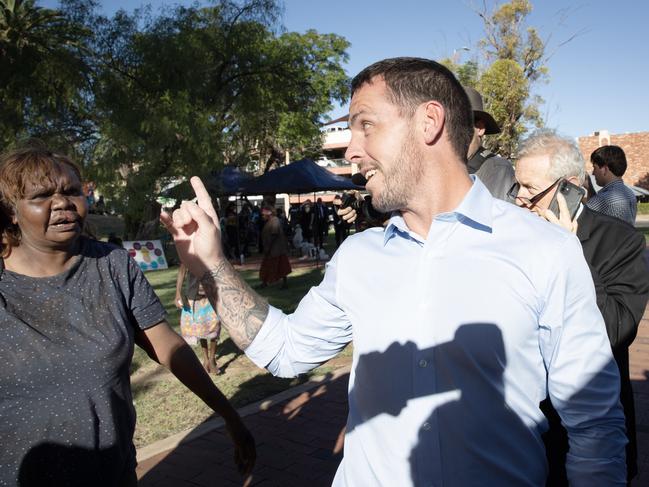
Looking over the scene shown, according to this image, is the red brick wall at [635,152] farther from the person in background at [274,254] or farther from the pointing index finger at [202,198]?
the pointing index finger at [202,198]

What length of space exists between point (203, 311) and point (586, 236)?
15.6 ft

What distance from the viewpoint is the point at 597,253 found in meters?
2.35

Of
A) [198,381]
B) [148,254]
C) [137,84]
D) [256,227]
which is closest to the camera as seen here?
Result: [198,381]

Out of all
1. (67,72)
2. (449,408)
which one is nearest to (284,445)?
(449,408)

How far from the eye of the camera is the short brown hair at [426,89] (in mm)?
1743

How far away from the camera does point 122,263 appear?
227 cm

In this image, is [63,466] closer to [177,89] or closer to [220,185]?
[177,89]

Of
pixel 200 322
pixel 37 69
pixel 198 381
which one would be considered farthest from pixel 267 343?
pixel 37 69

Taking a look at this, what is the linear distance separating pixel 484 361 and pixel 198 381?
3.93 ft

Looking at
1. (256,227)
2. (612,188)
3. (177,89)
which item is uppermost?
(177,89)

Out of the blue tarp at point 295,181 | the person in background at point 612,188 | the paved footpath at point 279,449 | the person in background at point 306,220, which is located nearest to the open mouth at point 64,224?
the paved footpath at point 279,449

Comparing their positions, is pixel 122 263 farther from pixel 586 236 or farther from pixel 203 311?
pixel 203 311

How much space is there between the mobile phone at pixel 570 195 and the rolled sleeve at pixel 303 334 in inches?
42.8

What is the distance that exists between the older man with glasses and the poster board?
520 inches
